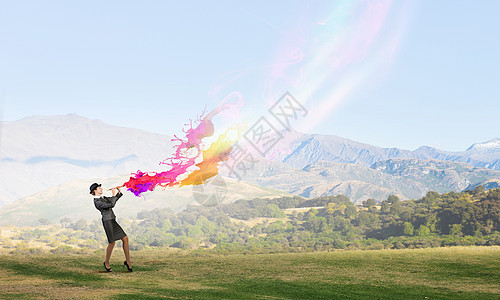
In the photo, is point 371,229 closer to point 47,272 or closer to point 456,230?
point 456,230

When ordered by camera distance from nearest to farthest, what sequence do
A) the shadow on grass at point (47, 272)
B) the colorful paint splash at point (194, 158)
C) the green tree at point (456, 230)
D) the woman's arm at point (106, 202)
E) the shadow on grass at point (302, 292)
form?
the shadow on grass at point (302, 292)
the shadow on grass at point (47, 272)
the woman's arm at point (106, 202)
the colorful paint splash at point (194, 158)
the green tree at point (456, 230)

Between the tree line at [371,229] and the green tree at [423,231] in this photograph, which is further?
the green tree at [423,231]

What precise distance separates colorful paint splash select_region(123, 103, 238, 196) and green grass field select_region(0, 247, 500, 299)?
5.16 metres

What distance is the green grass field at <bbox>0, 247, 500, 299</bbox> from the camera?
17094mm

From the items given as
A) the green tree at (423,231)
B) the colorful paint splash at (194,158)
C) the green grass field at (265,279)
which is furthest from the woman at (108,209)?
the green tree at (423,231)

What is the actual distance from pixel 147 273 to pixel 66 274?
3.91 meters

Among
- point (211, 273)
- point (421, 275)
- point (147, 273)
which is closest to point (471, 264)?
point (421, 275)

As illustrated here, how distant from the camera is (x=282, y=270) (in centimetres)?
2539

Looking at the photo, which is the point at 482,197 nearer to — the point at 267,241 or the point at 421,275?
the point at 267,241

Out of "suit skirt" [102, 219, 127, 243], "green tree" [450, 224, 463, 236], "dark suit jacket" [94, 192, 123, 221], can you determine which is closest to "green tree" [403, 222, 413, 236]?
"green tree" [450, 224, 463, 236]

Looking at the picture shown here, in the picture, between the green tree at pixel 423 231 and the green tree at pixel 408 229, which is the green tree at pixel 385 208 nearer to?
the green tree at pixel 408 229

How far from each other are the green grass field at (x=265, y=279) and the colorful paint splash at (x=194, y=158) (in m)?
5.16

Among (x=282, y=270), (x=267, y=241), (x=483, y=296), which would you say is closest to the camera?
(x=483, y=296)

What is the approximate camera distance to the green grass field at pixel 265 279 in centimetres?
1709
